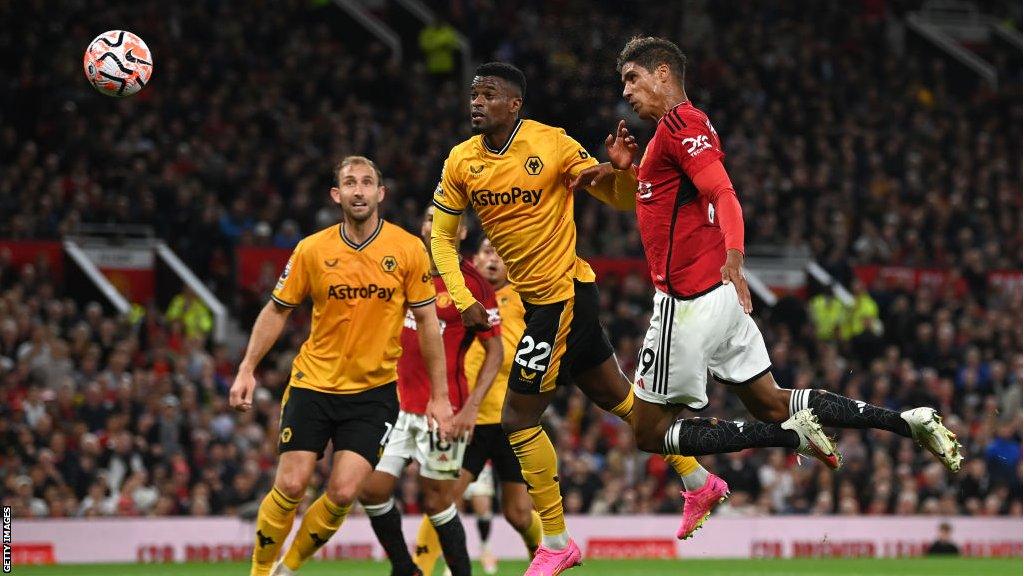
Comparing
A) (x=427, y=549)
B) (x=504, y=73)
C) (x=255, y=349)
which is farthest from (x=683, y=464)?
(x=427, y=549)

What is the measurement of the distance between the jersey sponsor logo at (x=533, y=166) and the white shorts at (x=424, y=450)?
235 cm

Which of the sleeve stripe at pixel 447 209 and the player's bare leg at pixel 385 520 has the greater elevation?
the sleeve stripe at pixel 447 209

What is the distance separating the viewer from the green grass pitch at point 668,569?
1460 cm

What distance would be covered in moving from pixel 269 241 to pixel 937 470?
31.3ft

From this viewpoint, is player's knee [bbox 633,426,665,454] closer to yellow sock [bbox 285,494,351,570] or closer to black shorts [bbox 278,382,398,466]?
black shorts [bbox 278,382,398,466]

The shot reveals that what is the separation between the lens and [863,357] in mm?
23438

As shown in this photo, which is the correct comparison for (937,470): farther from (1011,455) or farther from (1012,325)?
(1012,325)

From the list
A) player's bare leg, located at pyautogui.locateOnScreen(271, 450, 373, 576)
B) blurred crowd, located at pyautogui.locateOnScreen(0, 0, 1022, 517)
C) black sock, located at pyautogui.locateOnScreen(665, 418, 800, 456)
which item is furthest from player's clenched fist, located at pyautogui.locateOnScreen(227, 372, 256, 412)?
blurred crowd, located at pyautogui.locateOnScreen(0, 0, 1022, 517)

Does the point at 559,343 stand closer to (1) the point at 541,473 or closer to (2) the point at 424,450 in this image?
(1) the point at 541,473

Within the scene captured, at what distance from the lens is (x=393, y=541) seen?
10594 mm

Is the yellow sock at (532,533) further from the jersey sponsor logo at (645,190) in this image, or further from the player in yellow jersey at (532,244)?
the jersey sponsor logo at (645,190)

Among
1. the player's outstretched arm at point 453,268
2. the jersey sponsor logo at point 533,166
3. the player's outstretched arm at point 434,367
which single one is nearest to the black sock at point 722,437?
the player's outstretched arm at point 453,268

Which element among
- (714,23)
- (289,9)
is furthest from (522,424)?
(714,23)

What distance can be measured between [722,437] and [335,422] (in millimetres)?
2512
